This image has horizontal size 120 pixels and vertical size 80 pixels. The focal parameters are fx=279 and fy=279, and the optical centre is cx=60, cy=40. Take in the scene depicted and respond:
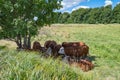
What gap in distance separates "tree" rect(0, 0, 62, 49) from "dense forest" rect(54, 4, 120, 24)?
6948 centimetres

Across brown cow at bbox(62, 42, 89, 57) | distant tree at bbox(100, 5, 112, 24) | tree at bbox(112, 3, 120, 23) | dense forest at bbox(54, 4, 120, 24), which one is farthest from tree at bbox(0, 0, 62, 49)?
distant tree at bbox(100, 5, 112, 24)

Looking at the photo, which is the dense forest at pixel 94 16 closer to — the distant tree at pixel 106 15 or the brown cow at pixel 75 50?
the distant tree at pixel 106 15

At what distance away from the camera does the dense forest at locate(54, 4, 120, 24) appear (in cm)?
9869

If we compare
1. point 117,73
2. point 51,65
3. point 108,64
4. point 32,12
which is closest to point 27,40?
point 32,12

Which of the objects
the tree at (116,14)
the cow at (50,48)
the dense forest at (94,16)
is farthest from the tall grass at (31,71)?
the tree at (116,14)

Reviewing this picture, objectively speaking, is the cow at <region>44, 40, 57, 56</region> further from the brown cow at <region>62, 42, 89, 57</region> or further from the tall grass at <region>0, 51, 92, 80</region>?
the tall grass at <region>0, 51, 92, 80</region>

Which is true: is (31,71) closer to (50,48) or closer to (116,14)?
(50,48)

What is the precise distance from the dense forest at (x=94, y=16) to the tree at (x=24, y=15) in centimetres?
6948

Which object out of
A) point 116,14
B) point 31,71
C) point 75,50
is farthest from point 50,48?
point 116,14

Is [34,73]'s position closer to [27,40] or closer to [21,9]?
[21,9]

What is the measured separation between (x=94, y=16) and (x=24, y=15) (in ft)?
281

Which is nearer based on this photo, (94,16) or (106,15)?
(106,15)

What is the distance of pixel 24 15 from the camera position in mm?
21297

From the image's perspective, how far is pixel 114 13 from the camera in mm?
99062
